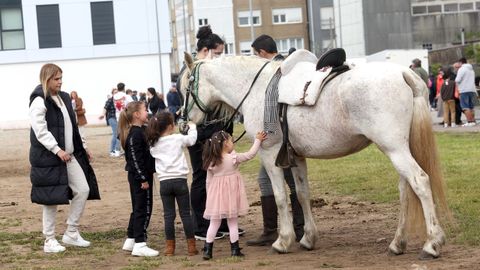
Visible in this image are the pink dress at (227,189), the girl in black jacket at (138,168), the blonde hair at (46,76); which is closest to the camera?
the pink dress at (227,189)

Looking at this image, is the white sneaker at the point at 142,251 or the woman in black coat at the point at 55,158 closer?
the white sneaker at the point at 142,251

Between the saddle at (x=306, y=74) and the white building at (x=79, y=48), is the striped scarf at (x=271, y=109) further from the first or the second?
the white building at (x=79, y=48)

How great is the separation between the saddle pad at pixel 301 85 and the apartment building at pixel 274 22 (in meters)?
85.7

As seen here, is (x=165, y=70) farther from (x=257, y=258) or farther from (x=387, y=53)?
(x=257, y=258)

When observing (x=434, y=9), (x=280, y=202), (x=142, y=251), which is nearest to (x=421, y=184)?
(x=280, y=202)

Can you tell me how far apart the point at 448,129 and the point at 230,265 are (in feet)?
62.9

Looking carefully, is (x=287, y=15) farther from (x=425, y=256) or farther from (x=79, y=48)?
(x=425, y=256)

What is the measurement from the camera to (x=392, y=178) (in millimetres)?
15273

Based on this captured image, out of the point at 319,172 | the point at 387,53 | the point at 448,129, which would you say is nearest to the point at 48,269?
the point at 319,172

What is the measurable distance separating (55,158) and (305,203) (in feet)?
8.75

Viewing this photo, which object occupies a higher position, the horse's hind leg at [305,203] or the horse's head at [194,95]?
the horse's head at [194,95]

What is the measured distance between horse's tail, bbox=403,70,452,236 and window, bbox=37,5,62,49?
187 feet

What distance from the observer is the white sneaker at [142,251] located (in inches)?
391

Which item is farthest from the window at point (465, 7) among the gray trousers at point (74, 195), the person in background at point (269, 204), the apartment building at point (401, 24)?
the gray trousers at point (74, 195)
